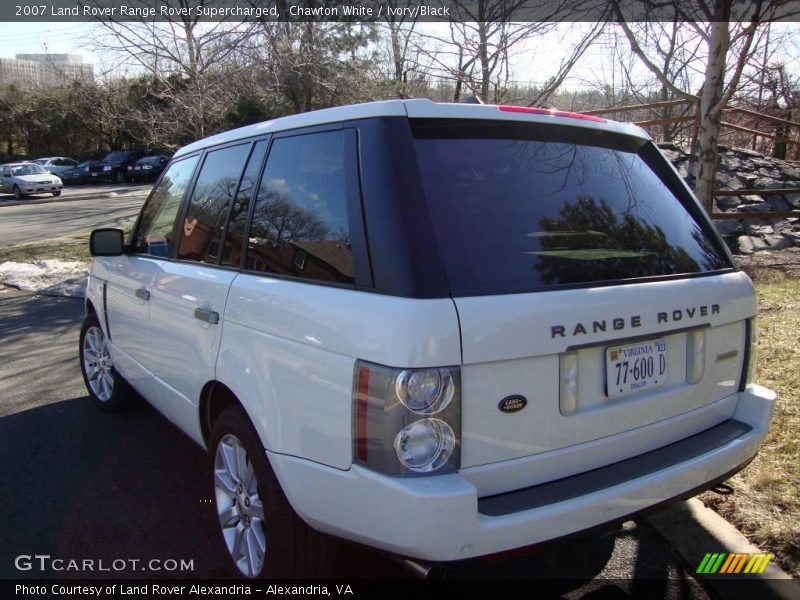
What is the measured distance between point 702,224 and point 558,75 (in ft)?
15.3

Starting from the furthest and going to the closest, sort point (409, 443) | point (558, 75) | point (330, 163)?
point (558, 75) < point (330, 163) < point (409, 443)

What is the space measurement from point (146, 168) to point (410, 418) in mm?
37420

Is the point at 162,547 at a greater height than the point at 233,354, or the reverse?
the point at 233,354

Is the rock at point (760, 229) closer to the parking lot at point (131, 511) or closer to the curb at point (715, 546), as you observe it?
the curb at point (715, 546)

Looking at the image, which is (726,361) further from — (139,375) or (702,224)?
(139,375)

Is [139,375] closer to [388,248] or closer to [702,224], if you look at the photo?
[388,248]

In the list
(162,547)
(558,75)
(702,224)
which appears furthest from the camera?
(558,75)

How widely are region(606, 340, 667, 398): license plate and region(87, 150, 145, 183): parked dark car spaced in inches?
1526

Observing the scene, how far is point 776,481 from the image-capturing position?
324cm

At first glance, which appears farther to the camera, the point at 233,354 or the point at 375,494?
the point at 233,354

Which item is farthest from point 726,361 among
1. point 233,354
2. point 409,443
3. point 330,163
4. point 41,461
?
point 41,461

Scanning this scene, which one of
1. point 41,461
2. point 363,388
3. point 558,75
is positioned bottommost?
point 41,461

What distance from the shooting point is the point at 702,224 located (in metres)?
2.86

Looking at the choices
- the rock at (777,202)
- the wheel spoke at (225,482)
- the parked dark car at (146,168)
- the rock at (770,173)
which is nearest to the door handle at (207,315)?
the wheel spoke at (225,482)
